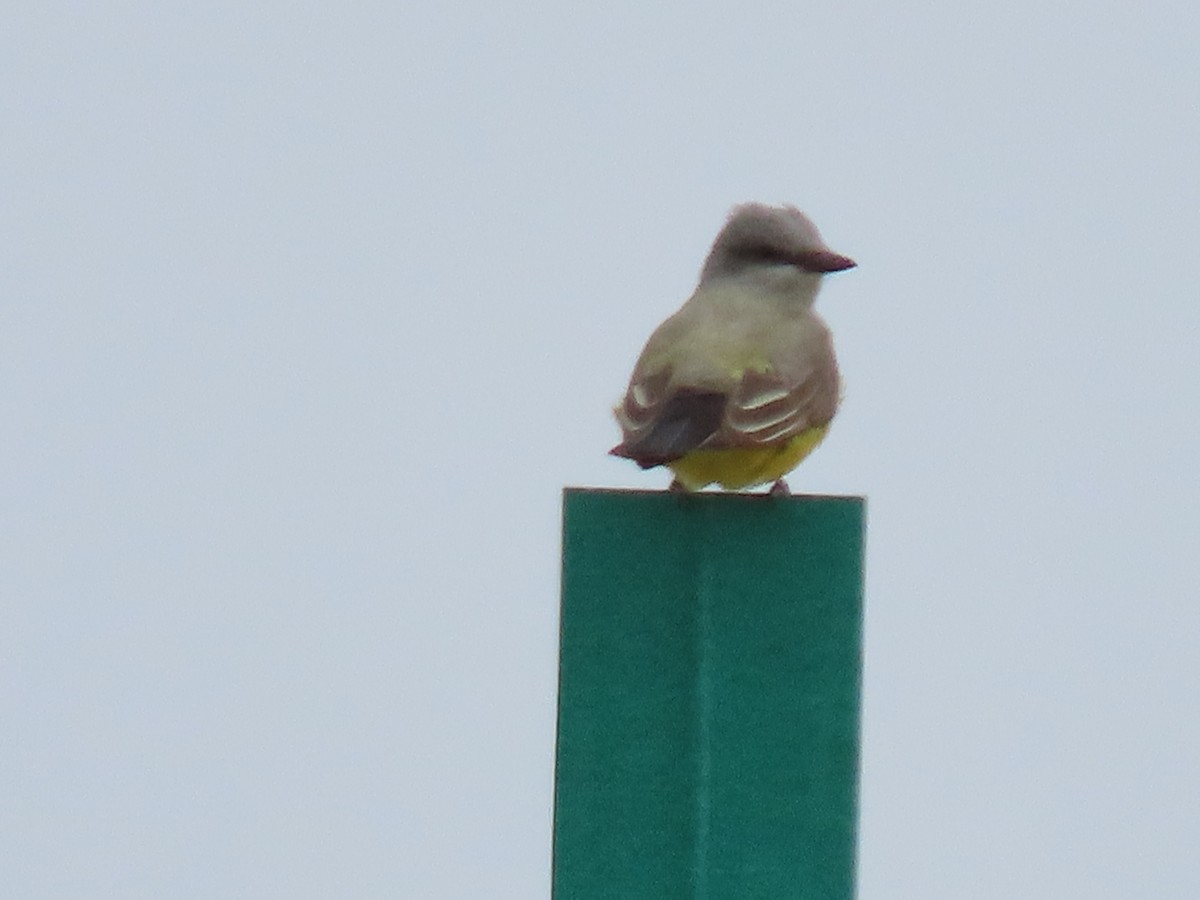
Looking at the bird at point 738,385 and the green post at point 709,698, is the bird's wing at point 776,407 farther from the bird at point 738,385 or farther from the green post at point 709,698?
the green post at point 709,698

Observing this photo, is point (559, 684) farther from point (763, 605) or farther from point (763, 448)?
point (763, 448)

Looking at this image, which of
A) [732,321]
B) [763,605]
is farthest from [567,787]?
[732,321]

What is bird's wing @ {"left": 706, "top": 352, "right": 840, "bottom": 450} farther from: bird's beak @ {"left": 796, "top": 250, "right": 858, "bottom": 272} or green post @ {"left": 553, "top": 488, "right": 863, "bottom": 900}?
green post @ {"left": 553, "top": 488, "right": 863, "bottom": 900}

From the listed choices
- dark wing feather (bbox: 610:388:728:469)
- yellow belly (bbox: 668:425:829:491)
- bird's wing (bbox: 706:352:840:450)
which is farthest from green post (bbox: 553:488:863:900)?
yellow belly (bbox: 668:425:829:491)

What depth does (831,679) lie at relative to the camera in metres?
4.35

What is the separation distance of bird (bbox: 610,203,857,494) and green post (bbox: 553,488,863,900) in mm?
847

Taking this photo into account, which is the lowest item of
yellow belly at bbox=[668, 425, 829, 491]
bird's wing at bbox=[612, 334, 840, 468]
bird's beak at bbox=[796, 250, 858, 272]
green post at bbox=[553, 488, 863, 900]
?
green post at bbox=[553, 488, 863, 900]

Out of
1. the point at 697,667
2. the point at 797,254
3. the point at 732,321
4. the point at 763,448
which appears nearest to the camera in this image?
the point at 697,667

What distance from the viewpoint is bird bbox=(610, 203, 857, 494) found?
5.34 m

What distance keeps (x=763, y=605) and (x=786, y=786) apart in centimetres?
37

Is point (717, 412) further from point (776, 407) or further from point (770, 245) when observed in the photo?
point (770, 245)

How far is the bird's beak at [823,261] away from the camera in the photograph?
6445 mm

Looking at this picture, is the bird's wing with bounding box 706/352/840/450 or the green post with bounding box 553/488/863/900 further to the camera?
the bird's wing with bounding box 706/352/840/450

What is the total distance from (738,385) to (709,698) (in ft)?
4.70
